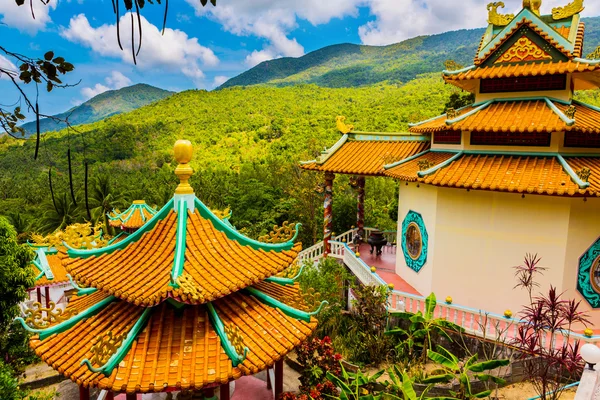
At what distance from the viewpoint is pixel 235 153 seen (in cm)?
5722

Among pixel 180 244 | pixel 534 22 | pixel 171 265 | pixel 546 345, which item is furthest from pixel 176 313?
pixel 534 22

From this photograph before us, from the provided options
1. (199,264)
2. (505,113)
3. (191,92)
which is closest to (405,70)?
(191,92)

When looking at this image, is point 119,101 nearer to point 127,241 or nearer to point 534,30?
point 534,30

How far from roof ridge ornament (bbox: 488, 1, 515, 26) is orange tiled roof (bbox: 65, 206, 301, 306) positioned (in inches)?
409

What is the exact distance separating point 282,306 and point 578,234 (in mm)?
7794

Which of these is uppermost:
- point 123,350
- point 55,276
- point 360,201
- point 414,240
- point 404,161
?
point 404,161

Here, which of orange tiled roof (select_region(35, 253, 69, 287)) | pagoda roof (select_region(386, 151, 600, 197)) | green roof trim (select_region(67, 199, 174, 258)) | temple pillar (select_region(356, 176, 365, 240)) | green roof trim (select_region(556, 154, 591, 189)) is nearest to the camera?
green roof trim (select_region(67, 199, 174, 258))

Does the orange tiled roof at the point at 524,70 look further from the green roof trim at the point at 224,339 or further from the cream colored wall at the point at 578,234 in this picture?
the green roof trim at the point at 224,339

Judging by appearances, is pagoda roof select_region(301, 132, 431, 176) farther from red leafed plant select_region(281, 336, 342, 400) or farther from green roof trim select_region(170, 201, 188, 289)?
green roof trim select_region(170, 201, 188, 289)

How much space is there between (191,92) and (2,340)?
8651 cm

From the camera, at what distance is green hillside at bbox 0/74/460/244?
25.8 meters

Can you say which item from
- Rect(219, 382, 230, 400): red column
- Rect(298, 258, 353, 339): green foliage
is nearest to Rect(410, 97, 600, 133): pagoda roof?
Rect(298, 258, 353, 339): green foliage

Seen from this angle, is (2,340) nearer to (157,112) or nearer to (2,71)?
(2,71)

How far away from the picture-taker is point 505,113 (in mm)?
10562
